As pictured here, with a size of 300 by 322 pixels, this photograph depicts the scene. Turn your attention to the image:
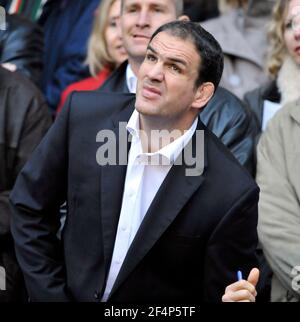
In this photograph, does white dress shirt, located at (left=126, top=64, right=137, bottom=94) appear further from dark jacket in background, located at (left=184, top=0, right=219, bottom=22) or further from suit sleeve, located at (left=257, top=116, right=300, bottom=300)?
dark jacket in background, located at (left=184, top=0, right=219, bottom=22)

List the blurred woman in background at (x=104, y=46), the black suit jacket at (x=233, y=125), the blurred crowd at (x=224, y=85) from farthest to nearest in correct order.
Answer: the blurred woman in background at (x=104, y=46), the black suit jacket at (x=233, y=125), the blurred crowd at (x=224, y=85)

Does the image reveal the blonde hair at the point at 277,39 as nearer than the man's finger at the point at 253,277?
No

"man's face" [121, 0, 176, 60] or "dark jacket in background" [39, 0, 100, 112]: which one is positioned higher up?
"man's face" [121, 0, 176, 60]

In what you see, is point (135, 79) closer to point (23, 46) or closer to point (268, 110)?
point (268, 110)

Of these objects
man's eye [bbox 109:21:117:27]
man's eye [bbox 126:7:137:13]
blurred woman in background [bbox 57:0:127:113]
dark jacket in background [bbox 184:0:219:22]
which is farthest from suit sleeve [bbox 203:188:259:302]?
dark jacket in background [bbox 184:0:219:22]

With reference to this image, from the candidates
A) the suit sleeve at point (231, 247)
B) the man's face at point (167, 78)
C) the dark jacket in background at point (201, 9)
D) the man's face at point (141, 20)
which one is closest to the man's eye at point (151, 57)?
the man's face at point (167, 78)

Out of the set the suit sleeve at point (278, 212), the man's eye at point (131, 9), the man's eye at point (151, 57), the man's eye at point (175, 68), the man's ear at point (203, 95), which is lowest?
the suit sleeve at point (278, 212)

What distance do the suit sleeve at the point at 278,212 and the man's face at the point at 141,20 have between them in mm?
838

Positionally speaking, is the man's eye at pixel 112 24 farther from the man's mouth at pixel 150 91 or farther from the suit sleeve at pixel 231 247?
the suit sleeve at pixel 231 247

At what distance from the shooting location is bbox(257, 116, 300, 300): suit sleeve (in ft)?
12.8

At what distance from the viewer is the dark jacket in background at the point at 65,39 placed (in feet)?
18.7

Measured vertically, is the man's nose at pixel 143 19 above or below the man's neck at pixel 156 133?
above
